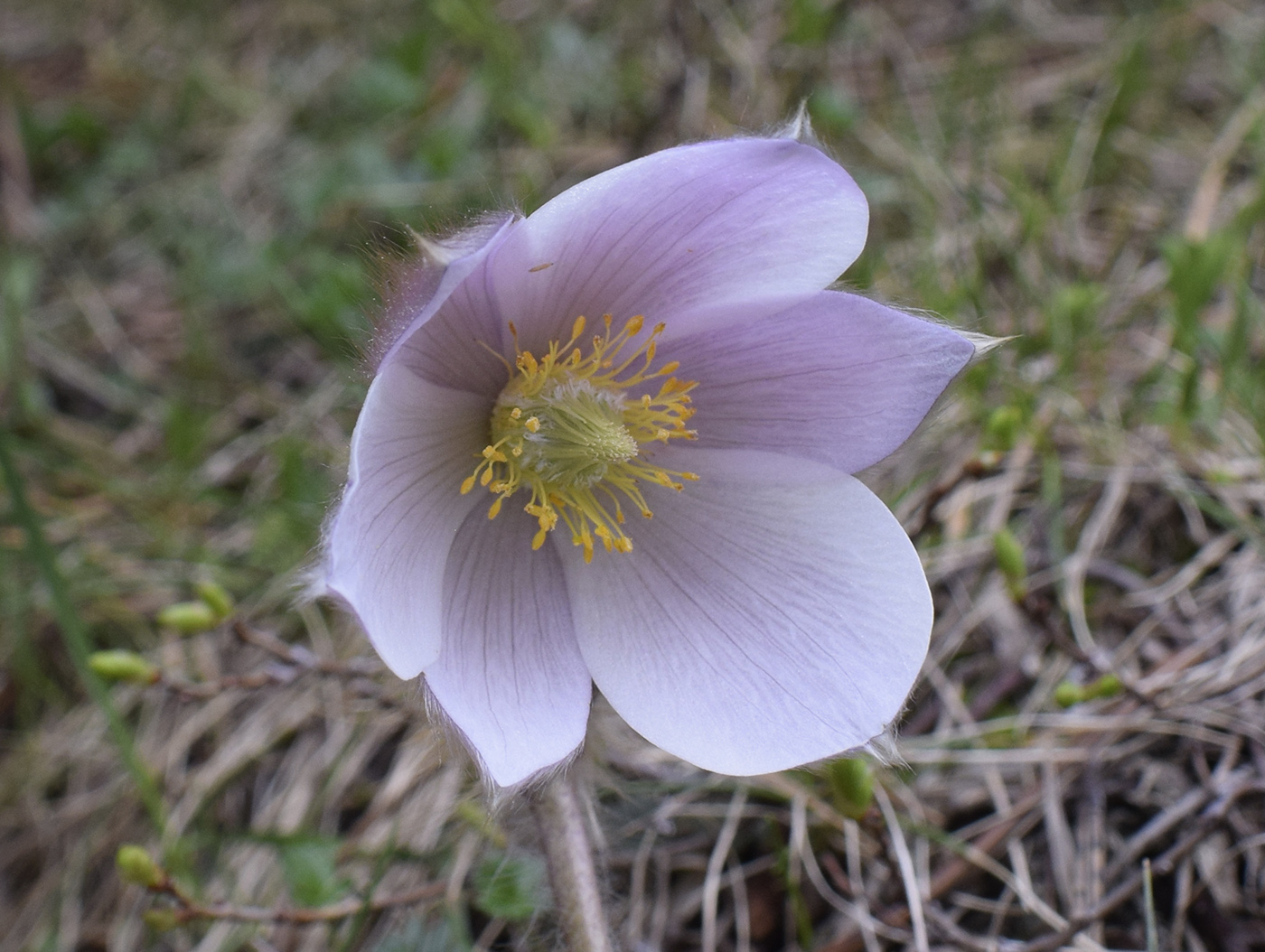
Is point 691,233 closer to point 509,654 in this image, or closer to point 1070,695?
point 509,654

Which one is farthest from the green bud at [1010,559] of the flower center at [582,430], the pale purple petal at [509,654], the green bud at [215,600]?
the green bud at [215,600]

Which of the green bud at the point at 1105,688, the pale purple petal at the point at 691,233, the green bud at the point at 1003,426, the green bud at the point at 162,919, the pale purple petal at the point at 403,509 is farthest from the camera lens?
the green bud at the point at 1003,426

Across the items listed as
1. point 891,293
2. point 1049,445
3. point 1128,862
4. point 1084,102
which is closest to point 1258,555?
point 1049,445

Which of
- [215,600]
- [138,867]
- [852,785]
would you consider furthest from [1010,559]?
[138,867]

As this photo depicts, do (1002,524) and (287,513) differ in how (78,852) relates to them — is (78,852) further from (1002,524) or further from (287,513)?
(1002,524)

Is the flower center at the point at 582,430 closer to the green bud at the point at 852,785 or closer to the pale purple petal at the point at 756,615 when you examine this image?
the pale purple petal at the point at 756,615

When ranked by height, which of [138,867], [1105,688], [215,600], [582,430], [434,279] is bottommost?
[1105,688]

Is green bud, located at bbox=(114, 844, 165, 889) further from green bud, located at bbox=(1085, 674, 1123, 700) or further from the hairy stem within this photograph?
green bud, located at bbox=(1085, 674, 1123, 700)

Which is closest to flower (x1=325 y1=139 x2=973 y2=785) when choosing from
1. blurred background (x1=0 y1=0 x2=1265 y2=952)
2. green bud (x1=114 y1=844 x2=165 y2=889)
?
blurred background (x1=0 y1=0 x2=1265 y2=952)
